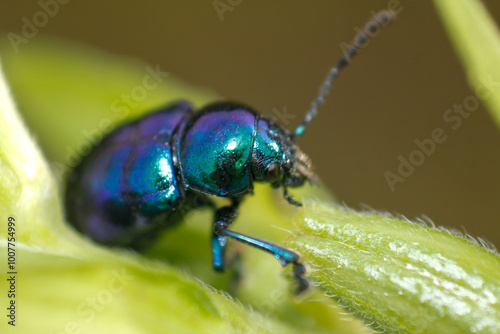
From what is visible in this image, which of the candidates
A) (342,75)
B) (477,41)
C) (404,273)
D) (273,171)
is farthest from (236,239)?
(342,75)

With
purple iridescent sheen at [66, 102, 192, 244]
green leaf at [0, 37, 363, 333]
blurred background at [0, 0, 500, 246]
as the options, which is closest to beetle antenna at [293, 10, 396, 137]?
green leaf at [0, 37, 363, 333]

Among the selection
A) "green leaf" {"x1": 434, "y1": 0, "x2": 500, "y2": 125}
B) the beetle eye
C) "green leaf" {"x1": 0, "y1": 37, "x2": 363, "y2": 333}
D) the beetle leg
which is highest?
"green leaf" {"x1": 434, "y1": 0, "x2": 500, "y2": 125}

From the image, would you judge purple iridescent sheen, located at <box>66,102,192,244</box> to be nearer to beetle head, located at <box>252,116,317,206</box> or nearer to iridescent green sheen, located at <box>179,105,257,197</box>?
iridescent green sheen, located at <box>179,105,257,197</box>

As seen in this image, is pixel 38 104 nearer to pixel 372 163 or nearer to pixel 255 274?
pixel 255 274

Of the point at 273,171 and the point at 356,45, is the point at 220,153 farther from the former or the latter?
the point at 356,45

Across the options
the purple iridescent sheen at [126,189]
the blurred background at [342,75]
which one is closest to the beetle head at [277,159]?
the purple iridescent sheen at [126,189]

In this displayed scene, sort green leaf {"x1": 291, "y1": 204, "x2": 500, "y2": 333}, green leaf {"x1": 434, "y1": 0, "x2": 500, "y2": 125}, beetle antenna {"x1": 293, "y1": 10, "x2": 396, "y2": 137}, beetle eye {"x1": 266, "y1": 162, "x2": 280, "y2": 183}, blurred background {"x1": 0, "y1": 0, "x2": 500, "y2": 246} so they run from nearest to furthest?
green leaf {"x1": 291, "y1": 204, "x2": 500, "y2": 333} → green leaf {"x1": 434, "y1": 0, "x2": 500, "y2": 125} → beetle eye {"x1": 266, "y1": 162, "x2": 280, "y2": 183} → beetle antenna {"x1": 293, "y1": 10, "x2": 396, "y2": 137} → blurred background {"x1": 0, "y1": 0, "x2": 500, "y2": 246}

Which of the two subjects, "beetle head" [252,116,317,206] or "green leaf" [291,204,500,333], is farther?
"beetle head" [252,116,317,206]

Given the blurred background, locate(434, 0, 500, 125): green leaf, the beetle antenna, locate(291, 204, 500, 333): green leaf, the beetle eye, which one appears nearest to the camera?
locate(291, 204, 500, 333): green leaf
